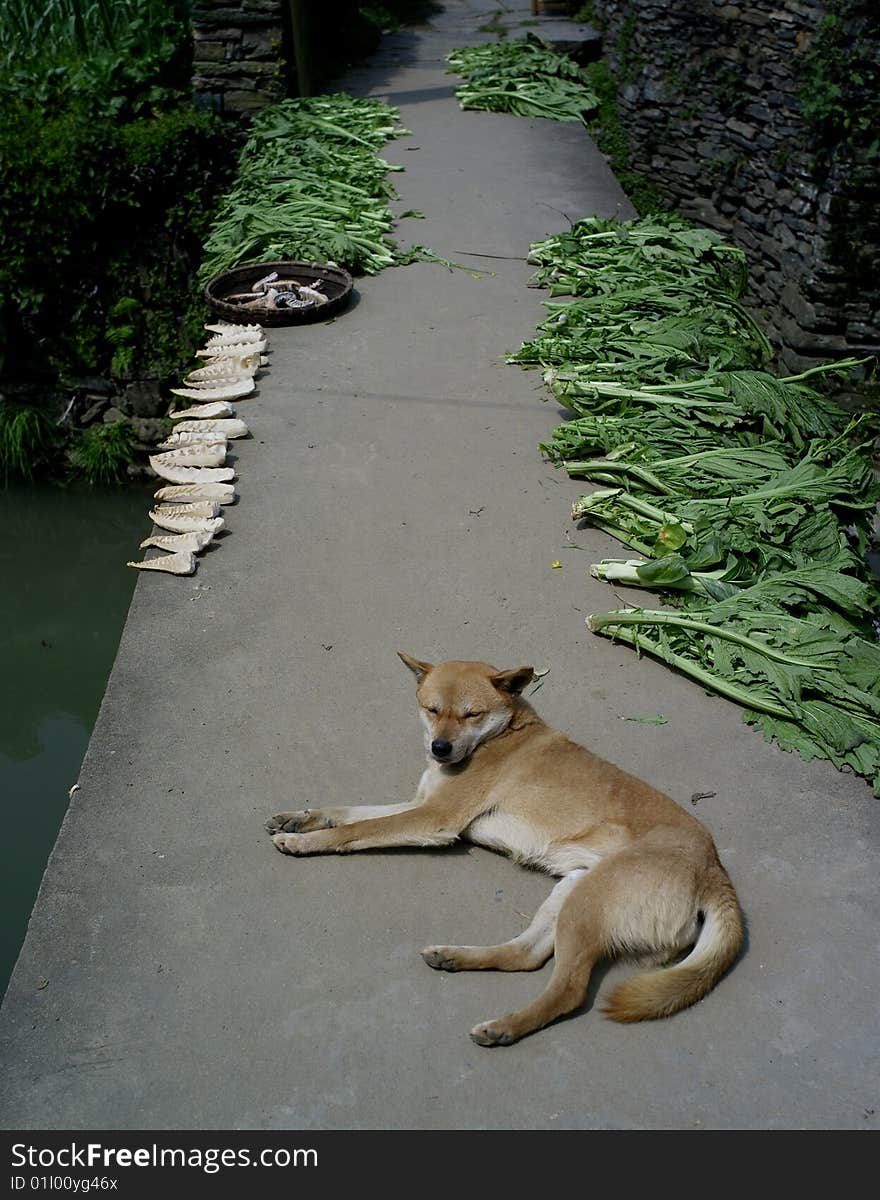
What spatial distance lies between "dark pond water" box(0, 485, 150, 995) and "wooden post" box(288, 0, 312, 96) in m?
5.12

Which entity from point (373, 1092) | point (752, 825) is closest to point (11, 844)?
point (373, 1092)

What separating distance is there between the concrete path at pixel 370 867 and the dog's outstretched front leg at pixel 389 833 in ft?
0.26

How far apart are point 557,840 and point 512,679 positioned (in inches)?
21.6

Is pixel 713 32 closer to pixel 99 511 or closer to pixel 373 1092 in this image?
pixel 99 511

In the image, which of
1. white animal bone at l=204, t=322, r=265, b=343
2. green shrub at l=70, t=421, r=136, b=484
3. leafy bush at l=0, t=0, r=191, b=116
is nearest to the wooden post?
leafy bush at l=0, t=0, r=191, b=116

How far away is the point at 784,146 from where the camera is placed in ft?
29.3

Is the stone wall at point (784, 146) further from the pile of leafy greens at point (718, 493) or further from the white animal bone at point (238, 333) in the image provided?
the white animal bone at point (238, 333)

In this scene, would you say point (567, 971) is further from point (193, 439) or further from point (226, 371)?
point (226, 371)

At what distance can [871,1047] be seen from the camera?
2990 millimetres

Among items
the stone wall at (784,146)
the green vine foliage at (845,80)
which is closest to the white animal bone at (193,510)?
the stone wall at (784,146)

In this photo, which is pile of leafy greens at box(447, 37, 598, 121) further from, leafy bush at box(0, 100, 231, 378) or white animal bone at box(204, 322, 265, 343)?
white animal bone at box(204, 322, 265, 343)

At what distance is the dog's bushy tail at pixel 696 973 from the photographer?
2982 mm

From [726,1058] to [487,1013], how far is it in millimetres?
652

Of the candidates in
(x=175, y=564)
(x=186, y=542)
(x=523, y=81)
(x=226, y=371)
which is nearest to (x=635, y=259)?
(x=226, y=371)
